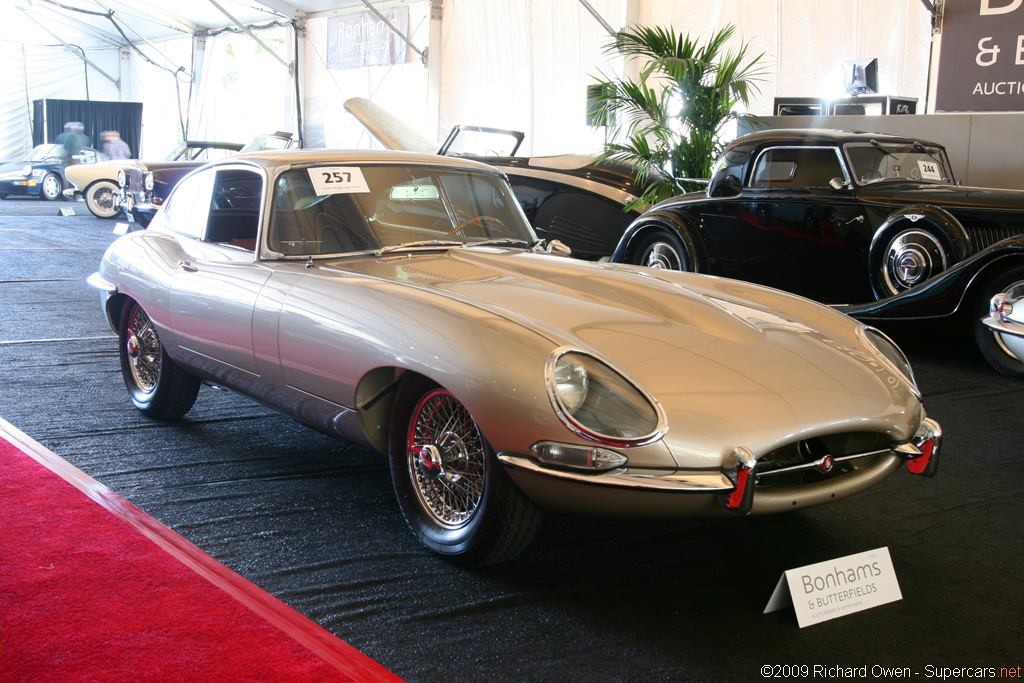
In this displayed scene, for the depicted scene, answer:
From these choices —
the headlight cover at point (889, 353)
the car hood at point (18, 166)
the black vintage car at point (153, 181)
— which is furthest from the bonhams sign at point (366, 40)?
the headlight cover at point (889, 353)

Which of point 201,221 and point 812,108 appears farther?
point 812,108

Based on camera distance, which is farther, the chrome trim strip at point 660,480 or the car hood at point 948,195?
the car hood at point 948,195

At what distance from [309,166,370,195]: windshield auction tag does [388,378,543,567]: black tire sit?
1016mm

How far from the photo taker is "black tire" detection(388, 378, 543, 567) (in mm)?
2430

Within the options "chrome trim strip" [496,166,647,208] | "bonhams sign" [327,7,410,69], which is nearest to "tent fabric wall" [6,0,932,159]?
"bonhams sign" [327,7,410,69]

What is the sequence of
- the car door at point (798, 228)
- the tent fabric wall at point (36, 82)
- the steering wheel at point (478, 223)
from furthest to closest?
the tent fabric wall at point (36, 82), the car door at point (798, 228), the steering wheel at point (478, 223)

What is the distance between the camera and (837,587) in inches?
91.7

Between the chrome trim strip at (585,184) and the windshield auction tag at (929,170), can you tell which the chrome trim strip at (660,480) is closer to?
the windshield auction tag at (929,170)

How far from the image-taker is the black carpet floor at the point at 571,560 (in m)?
2.15

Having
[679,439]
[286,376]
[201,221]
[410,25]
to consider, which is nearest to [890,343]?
[679,439]

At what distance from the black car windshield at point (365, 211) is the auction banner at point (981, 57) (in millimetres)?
8203

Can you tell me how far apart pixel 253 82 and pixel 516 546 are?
21.5m

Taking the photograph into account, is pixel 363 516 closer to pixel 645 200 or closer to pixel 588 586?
pixel 588 586

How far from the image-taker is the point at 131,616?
86.7 inches
